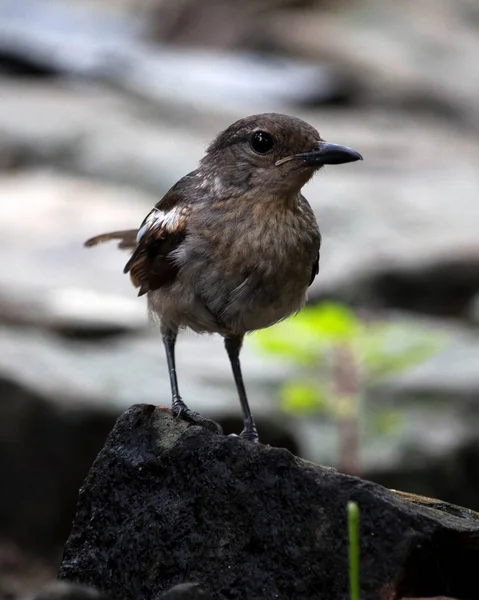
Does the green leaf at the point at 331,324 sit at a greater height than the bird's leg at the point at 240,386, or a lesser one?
greater

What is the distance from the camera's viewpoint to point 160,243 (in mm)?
4879

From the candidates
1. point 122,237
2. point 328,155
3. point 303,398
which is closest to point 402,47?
point 303,398

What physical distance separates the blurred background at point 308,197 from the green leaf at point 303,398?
0.07 ft

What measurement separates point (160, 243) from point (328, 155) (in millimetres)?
858

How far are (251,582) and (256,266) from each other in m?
1.37

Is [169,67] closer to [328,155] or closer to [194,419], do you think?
[328,155]

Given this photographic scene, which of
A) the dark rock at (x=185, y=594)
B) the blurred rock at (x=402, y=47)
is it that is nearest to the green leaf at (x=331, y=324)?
the dark rock at (x=185, y=594)

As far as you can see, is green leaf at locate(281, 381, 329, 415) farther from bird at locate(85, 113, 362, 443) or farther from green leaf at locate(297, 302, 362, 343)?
bird at locate(85, 113, 362, 443)

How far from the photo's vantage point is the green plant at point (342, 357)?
6.57 m

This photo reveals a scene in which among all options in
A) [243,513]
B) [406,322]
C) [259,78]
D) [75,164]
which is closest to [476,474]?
[406,322]

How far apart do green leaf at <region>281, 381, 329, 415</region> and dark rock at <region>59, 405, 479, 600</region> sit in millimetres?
2632

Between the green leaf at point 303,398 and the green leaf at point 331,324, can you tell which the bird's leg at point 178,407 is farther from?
the green leaf at point 303,398

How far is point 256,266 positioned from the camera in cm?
445

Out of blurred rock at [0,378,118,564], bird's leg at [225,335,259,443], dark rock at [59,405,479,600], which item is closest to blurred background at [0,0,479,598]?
blurred rock at [0,378,118,564]
